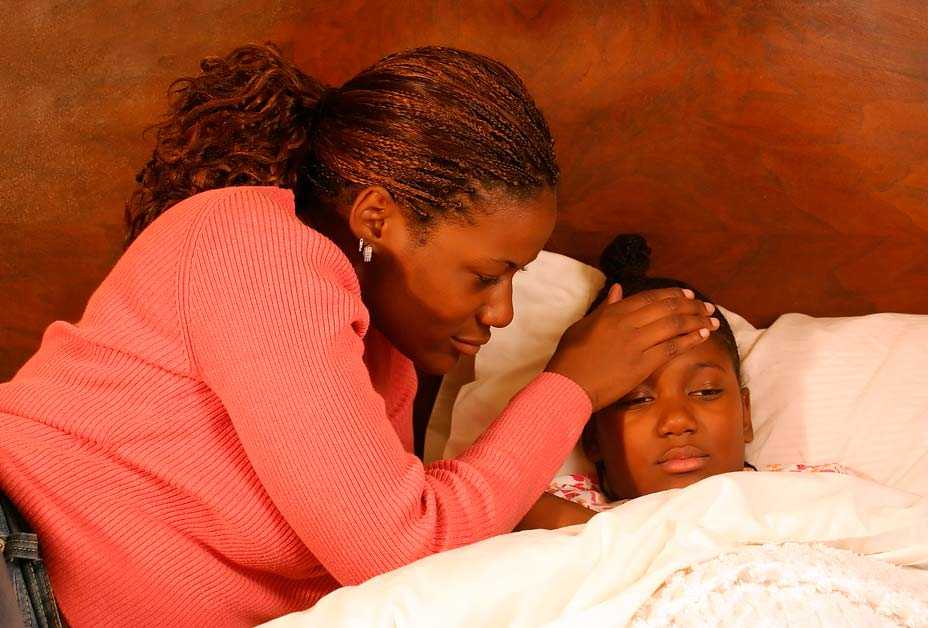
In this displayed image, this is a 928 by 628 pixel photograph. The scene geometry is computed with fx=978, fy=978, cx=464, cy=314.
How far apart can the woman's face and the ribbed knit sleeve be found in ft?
0.28

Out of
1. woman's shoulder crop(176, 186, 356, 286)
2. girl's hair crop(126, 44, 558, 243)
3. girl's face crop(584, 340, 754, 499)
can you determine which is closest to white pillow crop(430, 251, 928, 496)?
girl's face crop(584, 340, 754, 499)

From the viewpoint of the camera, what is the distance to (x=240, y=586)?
1143 millimetres

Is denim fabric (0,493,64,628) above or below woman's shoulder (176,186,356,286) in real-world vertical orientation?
below

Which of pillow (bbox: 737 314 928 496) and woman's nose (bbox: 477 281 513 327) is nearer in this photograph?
woman's nose (bbox: 477 281 513 327)

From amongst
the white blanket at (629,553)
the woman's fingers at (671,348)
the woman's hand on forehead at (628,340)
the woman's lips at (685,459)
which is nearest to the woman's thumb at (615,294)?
the woman's hand on forehead at (628,340)

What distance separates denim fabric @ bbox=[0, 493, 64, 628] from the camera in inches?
39.8

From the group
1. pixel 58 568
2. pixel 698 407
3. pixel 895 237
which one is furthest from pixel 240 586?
pixel 895 237

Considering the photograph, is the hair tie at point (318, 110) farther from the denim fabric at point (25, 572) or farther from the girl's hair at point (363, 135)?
the denim fabric at point (25, 572)

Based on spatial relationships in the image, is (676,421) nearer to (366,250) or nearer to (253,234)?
(366,250)

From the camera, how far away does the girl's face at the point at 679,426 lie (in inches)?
53.9

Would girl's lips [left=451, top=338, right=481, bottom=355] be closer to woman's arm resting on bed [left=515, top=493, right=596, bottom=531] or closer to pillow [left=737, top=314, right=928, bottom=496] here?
woman's arm resting on bed [left=515, top=493, right=596, bottom=531]

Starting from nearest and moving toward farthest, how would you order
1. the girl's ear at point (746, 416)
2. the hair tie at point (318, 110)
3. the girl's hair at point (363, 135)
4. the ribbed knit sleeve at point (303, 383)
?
the ribbed knit sleeve at point (303, 383), the girl's hair at point (363, 135), the hair tie at point (318, 110), the girl's ear at point (746, 416)


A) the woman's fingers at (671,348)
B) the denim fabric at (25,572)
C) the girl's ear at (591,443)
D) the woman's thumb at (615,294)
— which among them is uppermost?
the woman's thumb at (615,294)

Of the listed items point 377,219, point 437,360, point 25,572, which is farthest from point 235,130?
point 25,572
